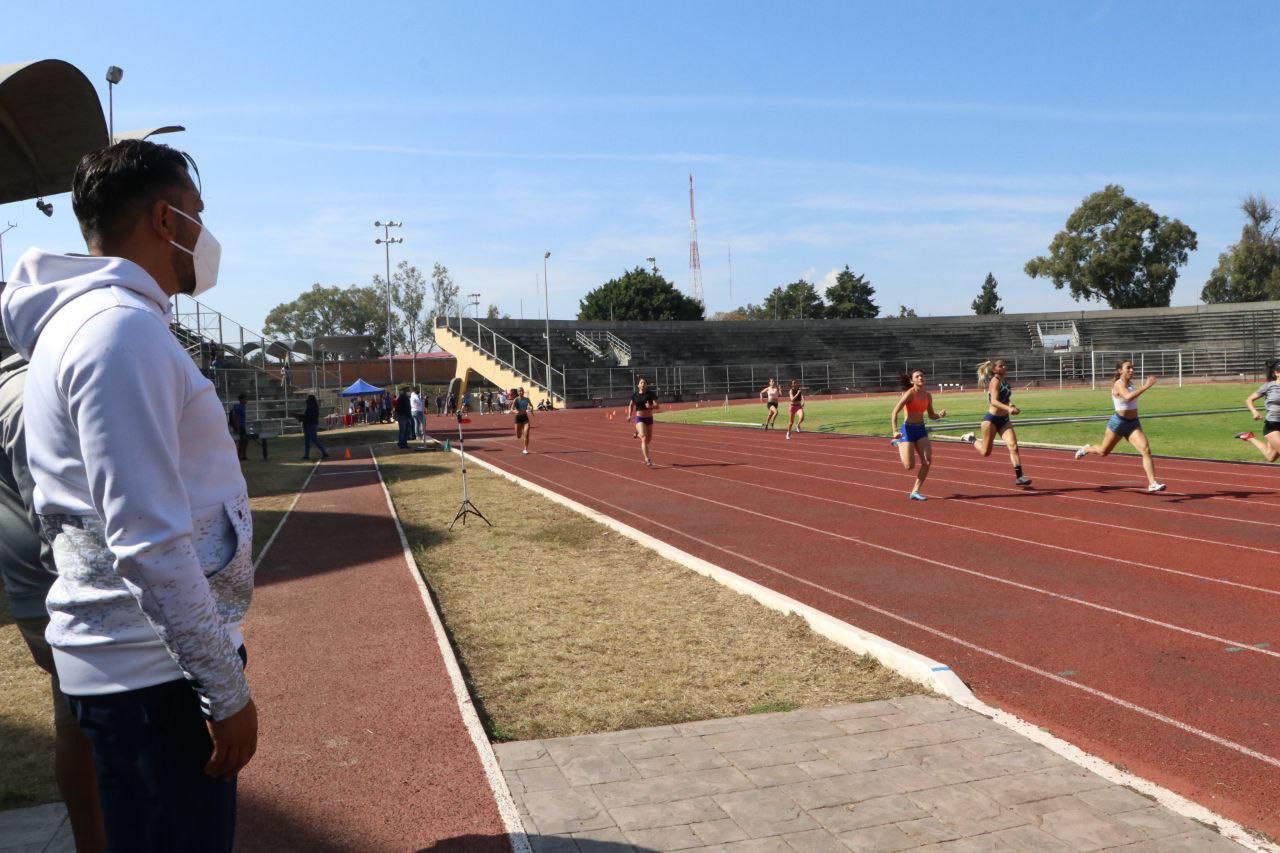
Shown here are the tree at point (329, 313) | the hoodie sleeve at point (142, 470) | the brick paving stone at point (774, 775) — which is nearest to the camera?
the hoodie sleeve at point (142, 470)

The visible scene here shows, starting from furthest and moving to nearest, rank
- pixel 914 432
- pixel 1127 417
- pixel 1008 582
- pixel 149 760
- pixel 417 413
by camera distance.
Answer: pixel 417 413
pixel 914 432
pixel 1127 417
pixel 1008 582
pixel 149 760

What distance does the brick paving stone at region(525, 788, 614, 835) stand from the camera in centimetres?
382

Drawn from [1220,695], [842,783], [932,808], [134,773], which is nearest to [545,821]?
[842,783]

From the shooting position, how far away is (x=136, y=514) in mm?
1751

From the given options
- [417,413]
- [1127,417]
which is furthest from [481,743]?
[417,413]

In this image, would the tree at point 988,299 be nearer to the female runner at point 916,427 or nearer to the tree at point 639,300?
the tree at point 639,300

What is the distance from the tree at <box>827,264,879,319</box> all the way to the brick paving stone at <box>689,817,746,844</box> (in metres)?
112

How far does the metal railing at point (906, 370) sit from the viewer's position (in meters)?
58.1

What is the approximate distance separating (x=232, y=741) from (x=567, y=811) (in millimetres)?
2288

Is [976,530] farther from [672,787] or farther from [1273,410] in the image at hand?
Answer: [672,787]

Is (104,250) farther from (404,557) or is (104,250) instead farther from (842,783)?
(404,557)

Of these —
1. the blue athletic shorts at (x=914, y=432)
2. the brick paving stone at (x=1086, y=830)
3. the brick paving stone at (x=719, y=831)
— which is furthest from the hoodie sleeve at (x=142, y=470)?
the blue athletic shorts at (x=914, y=432)

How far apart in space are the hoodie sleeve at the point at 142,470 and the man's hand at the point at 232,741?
10 cm

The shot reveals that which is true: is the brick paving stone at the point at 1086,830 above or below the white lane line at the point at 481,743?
below
